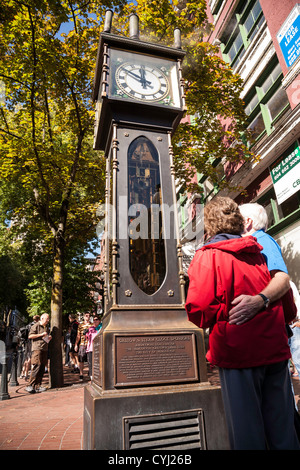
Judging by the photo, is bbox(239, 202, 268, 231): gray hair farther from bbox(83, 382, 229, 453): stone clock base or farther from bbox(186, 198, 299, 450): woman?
bbox(83, 382, 229, 453): stone clock base

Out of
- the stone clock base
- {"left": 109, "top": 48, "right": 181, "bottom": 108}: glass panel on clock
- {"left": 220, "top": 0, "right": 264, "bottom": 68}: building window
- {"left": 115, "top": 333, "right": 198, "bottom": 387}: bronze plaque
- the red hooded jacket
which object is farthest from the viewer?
{"left": 220, "top": 0, "right": 264, "bottom": 68}: building window

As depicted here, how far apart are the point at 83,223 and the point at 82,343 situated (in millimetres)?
4738

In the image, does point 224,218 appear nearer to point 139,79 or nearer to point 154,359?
point 154,359

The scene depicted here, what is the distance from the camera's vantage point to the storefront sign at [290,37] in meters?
9.00

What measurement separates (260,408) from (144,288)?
1747 millimetres

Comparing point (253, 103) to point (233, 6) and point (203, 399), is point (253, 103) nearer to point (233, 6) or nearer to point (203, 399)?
point (233, 6)

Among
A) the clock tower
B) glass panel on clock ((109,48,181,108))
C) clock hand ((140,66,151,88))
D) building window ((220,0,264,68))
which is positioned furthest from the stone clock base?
building window ((220,0,264,68))

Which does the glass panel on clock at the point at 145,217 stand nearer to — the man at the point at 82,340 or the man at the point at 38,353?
the man at the point at 38,353

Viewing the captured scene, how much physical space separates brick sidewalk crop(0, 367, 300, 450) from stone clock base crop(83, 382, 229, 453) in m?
0.47

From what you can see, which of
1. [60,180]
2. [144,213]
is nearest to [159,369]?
[144,213]

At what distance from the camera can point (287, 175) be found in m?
9.80

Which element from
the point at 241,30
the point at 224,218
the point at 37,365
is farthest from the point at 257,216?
the point at 241,30

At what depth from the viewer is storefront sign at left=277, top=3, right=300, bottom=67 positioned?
9000 mm
